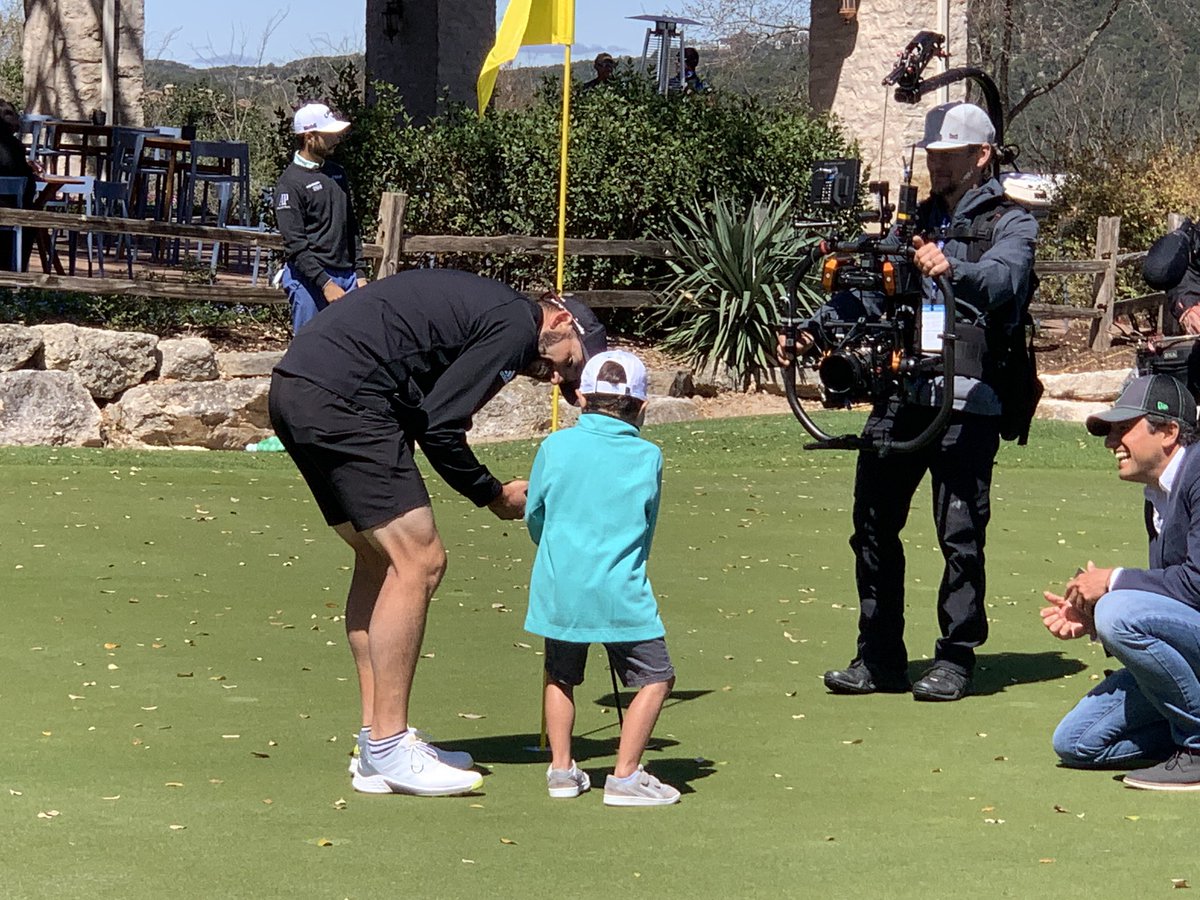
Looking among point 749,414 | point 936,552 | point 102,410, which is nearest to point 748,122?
point 749,414

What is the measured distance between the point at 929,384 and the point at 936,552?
338 centimetres

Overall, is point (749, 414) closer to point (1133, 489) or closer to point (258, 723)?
point (1133, 489)

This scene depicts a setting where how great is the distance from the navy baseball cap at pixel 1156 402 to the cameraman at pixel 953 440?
821mm

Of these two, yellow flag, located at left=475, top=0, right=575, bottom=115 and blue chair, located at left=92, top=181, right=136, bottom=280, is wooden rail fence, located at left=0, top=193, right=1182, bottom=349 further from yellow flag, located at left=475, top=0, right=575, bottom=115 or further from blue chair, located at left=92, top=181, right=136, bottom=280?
yellow flag, located at left=475, top=0, right=575, bottom=115

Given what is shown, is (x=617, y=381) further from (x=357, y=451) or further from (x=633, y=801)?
(x=633, y=801)

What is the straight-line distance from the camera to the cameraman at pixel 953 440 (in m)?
6.26

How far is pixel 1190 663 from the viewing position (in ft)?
17.0

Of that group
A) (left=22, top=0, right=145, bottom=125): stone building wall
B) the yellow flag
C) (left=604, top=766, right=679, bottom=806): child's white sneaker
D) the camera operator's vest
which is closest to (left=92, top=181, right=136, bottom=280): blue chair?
(left=22, top=0, right=145, bottom=125): stone building wall

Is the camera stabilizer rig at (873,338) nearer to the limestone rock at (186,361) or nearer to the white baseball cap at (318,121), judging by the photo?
the white baseball cap at (318,121)

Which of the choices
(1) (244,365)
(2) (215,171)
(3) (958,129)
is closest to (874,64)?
(2) (215,171)

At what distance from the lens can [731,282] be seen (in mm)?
16719

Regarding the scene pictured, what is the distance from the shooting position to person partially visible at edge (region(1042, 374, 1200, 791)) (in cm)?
514

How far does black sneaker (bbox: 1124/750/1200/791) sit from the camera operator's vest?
1444 millimetres

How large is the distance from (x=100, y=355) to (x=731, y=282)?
5.61m
